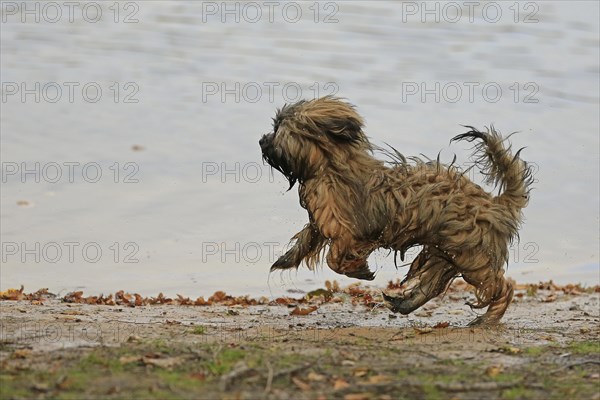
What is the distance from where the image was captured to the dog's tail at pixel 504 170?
906 cm

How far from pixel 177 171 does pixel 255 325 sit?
6615 mm

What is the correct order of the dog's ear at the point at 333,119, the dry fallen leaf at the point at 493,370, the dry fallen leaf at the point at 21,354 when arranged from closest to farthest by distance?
the dry fallen leaf at the point at 493,370 < the dry fallen leaf at the point at 21,354 < the dog's ear at the point at 333,119

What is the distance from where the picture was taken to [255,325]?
9.55 meters

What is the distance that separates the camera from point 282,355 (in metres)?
7.11

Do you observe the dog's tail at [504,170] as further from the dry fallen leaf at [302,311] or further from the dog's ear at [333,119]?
the dry fallen leaf at [302,311]

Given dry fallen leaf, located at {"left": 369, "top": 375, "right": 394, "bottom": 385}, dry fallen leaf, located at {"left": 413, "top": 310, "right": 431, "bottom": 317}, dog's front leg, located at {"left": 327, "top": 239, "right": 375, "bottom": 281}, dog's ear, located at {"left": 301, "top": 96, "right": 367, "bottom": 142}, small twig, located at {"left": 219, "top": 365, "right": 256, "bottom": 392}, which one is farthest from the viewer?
dry fallen leaf, located at {"left": 413, "top": 310, "right": 431, "bottom": 317}

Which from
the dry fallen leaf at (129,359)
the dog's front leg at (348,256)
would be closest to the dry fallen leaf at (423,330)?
the dog's front leg at (348,256)

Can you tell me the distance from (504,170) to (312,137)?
1.61 meters

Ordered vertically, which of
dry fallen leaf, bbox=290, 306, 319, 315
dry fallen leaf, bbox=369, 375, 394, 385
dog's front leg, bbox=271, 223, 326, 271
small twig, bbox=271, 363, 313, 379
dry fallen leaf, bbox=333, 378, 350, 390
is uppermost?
dog's front leg, bbox=271, 223, 326, 271

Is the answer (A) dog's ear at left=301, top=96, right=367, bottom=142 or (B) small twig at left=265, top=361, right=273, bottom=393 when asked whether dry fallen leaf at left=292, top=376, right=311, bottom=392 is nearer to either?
(B) small twig at left=265, top=361, right=273, bottom=393

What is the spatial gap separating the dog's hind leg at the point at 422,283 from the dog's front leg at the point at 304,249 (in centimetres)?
68

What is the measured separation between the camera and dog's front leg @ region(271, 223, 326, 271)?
30.3 ft

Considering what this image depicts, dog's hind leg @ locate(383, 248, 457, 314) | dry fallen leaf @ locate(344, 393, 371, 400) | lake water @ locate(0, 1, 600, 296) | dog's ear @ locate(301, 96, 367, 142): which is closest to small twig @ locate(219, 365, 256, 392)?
dry fallen leaf @ locate(344, 393, 371, 400)

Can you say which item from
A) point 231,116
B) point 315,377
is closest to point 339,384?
point 315,377
